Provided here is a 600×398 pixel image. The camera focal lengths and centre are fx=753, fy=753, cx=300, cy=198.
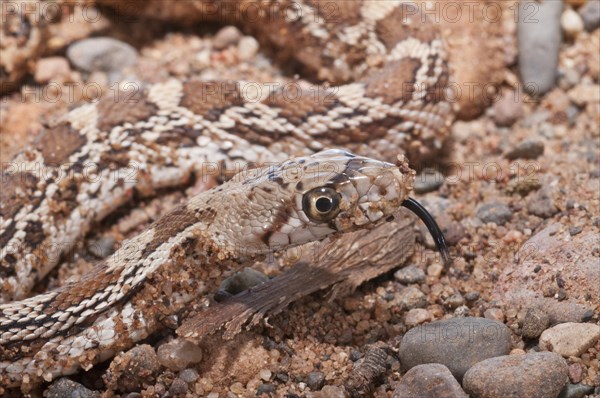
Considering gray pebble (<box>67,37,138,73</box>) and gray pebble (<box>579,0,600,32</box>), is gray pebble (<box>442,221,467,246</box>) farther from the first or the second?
A: gray pebble (<box>67,37,138,73</box>)

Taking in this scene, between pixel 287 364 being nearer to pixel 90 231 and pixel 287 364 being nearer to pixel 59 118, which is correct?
pixel 90 231

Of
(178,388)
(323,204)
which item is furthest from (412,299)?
(178,388)

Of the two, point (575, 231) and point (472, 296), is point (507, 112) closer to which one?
point (575, 231)

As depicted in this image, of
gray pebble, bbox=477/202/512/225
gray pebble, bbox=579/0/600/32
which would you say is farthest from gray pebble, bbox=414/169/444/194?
gray pebble, bbox=579/0/600/32

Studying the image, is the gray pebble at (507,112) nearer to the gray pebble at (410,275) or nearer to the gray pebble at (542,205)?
the gray pebble at (542,205)

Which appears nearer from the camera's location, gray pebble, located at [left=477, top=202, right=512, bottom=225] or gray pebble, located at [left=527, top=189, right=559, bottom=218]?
gray pebble, located at [left=527, top=189, right=559, bottom=218]

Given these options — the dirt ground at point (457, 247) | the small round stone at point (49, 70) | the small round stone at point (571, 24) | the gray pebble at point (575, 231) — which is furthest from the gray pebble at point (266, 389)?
the small round stone at point (571, 24)
